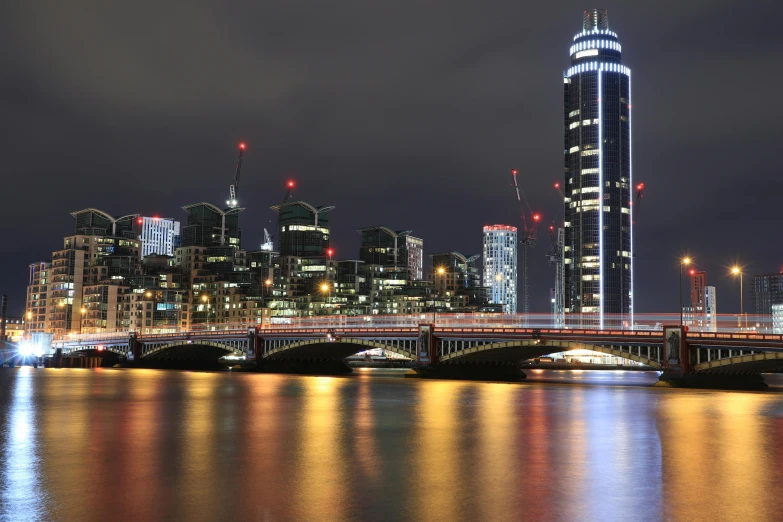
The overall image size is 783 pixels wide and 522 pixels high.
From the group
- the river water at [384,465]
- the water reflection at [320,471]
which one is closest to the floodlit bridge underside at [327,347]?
the river water at [384,465]

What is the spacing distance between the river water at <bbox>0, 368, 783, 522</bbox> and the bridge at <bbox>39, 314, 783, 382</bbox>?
41380 mm

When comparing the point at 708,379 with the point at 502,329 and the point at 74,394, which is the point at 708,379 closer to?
the point at 502,329

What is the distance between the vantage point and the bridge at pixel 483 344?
274 ft

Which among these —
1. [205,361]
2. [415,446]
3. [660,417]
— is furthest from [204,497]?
[205,361]

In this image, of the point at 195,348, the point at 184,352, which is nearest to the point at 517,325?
the point at 195,348

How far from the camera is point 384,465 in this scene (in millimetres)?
23844

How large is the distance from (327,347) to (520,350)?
33.8 m

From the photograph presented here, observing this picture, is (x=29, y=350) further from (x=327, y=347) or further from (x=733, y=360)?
(x=733, y=360)

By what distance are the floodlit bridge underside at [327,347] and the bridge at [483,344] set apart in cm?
15

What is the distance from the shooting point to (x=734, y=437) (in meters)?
32.0

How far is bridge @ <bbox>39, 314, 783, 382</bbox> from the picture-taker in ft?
274

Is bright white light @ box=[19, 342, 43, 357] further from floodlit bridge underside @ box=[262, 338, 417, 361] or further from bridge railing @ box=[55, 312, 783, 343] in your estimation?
floodlit bridge underside @ box=[262, 338, 417, 361]

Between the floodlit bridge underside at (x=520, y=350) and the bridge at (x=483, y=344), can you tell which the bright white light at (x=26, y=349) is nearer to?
the bridge at (x=483, y=344)

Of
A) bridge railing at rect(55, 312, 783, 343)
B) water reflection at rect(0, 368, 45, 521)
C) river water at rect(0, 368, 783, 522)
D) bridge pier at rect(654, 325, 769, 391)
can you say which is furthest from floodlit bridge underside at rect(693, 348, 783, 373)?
water reflection at rect(0, 368, 45, 521)
